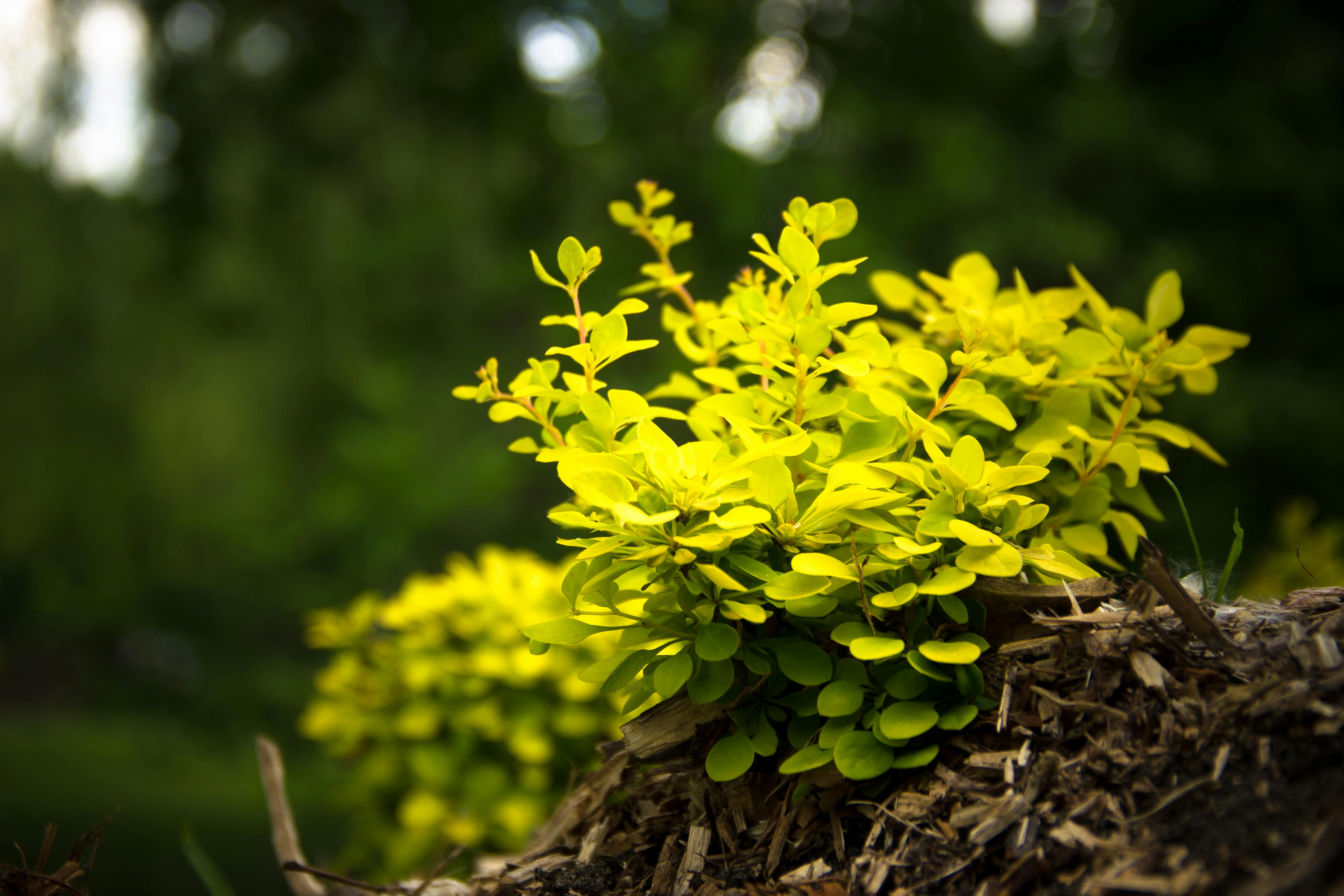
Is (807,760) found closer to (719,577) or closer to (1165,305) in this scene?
(719,577)

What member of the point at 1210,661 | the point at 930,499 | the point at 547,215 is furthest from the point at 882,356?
the point at 547,215

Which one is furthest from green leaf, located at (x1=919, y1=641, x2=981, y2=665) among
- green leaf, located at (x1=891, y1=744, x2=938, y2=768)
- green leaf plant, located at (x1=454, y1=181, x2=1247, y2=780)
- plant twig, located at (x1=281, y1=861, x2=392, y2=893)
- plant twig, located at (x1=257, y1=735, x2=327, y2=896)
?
plant twig, located at (x1=257, y1=735, x2=327, y2=896)

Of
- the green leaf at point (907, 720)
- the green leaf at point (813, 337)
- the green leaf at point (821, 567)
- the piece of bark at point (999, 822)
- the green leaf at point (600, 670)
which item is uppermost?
the green leaf at point (813, 337)

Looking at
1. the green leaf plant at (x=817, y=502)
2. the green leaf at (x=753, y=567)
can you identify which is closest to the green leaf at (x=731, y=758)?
the green leaf plant at (x=817, y=502)

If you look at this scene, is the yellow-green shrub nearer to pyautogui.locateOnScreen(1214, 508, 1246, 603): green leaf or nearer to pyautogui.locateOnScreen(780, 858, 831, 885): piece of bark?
pyautogui.locateOnScreen(1214, 508, 1246, 603): green leaf

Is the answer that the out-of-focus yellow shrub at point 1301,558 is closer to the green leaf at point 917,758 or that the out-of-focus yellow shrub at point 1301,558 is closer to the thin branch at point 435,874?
the green leaf at point 917,758
